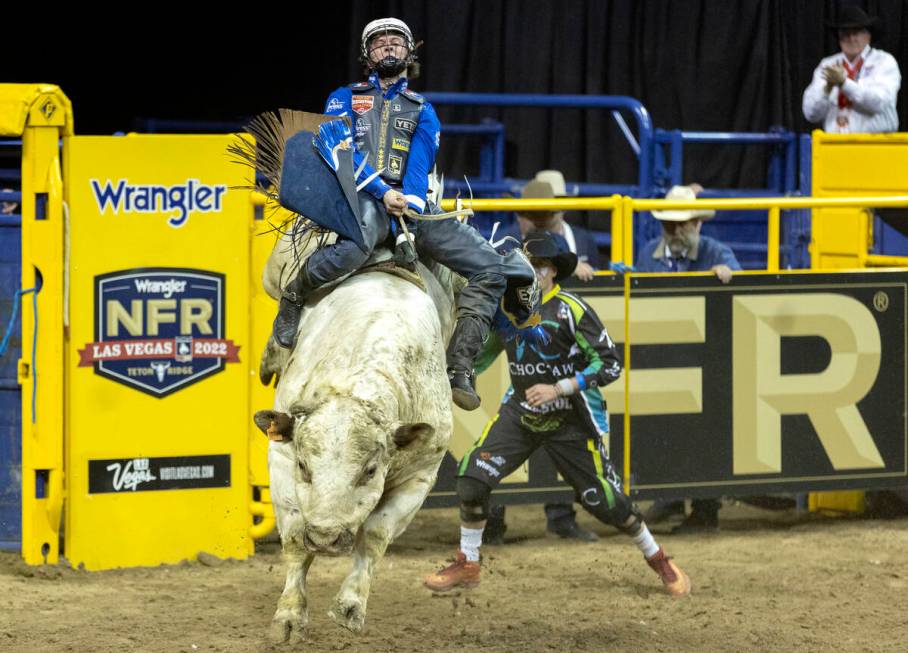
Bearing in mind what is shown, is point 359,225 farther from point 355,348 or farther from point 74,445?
point 74,445

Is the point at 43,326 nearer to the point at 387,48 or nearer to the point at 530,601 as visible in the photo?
the point at 387,48

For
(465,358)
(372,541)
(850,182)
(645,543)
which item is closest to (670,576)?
(645,543)

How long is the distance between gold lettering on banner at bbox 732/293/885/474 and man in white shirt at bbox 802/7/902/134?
280cm

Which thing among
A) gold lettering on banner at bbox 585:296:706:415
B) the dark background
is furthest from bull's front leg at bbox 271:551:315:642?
the dark background

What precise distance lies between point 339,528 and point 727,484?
4.45 meters

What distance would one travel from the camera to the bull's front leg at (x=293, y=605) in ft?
17.9

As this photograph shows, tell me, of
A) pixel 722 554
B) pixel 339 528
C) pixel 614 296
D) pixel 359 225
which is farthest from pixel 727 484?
pixel 339 528

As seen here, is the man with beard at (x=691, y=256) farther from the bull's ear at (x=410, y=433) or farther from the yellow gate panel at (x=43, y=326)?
the bull's ear at (x=410, y=433)

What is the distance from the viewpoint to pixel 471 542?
775cm

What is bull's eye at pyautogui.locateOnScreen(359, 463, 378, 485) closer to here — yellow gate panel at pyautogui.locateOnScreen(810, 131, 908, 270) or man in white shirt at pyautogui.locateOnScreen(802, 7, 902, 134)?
yellow gate panel at pyautogui.locateOnScreen(810, 131, 908, 270)

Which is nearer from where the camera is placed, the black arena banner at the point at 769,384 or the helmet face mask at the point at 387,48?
the helmet face mask at the point at 387,48

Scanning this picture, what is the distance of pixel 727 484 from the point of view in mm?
8984

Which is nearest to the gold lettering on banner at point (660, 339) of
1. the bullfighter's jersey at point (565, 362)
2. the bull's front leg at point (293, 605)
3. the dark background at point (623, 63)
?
the bullfighter's jersey at point (565, 362)

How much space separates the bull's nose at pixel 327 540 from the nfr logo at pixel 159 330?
3315 millimetres
